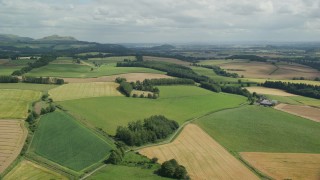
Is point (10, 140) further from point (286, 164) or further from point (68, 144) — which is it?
point (286, 164)

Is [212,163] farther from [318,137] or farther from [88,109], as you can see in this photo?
[88,109]

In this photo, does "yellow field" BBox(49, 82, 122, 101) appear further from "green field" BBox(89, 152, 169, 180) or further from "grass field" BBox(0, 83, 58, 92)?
"green field" BBox(89, 152, 169, 180)

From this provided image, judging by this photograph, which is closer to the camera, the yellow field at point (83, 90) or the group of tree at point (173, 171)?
the group of tree at point (173, 171)

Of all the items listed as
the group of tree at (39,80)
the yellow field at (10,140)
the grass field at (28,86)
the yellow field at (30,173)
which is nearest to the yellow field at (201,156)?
the yellow field at (30,173)

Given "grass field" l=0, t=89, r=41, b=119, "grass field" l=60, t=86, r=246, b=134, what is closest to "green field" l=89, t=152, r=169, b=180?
"grass field" l=60, t=86, r=246, b=134

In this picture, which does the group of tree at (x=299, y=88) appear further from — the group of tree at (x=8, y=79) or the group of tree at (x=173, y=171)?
the group of tree at (x=8, y=79)

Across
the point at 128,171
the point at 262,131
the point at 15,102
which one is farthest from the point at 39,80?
the point at 128,171

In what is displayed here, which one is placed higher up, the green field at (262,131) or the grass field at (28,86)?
the grass field at (28,86)
